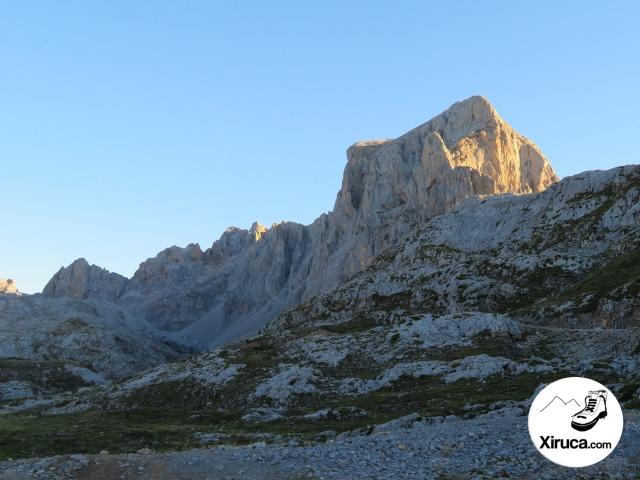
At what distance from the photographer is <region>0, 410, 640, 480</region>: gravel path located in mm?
22250

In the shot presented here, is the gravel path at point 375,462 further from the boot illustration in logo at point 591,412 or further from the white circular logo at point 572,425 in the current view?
the boot illustration in logo at point 591,412

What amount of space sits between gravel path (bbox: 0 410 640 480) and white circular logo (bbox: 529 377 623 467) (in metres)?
0.76

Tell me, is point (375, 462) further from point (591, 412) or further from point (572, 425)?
point (591, 412)

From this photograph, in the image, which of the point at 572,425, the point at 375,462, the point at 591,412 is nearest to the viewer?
the point at 572,425

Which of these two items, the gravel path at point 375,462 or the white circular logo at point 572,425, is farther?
the gravel path at point 375,462

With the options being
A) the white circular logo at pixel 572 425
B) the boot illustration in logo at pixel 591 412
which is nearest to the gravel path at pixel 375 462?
the white circular logo at pixel 572 425

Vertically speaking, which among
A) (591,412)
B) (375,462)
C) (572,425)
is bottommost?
(375,462)

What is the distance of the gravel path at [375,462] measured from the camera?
22.2 meters

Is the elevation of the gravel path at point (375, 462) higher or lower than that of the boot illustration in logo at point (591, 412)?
lower

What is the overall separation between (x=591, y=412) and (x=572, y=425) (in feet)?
3.72

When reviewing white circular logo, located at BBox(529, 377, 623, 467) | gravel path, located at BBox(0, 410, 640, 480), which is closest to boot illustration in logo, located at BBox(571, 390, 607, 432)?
white circular logo, located at BBox(529, 377, 623, 467)

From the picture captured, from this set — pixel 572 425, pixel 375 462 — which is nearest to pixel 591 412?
pixel 572 425

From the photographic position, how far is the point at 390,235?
199750mm

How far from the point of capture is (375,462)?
81.1ft
